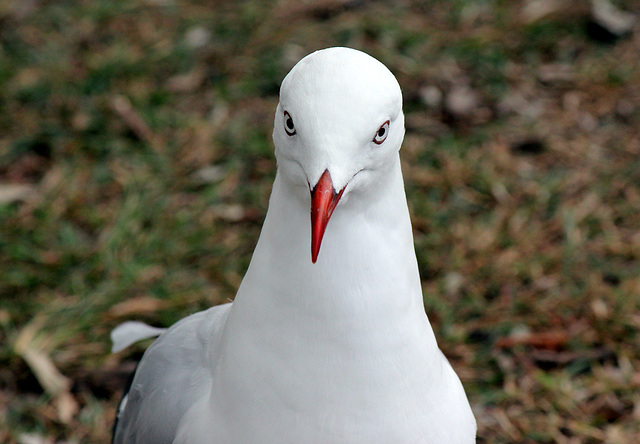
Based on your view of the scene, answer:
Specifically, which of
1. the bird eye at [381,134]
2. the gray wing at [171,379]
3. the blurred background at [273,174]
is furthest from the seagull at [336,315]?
the blurred background at [273,174]

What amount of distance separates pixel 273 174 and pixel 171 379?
5.37 ft

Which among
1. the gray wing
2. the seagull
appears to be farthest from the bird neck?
the gray wing

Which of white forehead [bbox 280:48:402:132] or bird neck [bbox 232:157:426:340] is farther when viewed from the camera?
bird neck [bbox 232:157:426:340]

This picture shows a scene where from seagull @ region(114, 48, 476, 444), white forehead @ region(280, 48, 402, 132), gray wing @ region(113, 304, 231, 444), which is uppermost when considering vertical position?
white forehead @ region(280, 48, 402, 132)

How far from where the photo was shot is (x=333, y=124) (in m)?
1.24

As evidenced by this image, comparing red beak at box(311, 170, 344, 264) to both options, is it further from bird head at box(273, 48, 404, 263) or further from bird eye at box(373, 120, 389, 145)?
bird eye at box(373, 120, 389, 145)

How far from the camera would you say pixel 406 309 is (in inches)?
58.5

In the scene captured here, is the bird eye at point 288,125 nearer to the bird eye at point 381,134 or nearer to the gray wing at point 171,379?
the bird eye at point 381,134

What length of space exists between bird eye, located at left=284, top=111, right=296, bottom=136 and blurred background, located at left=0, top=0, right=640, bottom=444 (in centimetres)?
145

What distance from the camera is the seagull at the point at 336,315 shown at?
4.30 feet

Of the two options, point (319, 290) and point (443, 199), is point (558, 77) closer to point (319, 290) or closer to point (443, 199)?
point (443, 199)

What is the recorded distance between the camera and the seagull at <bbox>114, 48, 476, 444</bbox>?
1.31m

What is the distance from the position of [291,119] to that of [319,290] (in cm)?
31

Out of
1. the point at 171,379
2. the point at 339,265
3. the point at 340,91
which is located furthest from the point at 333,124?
the point at 171,379
